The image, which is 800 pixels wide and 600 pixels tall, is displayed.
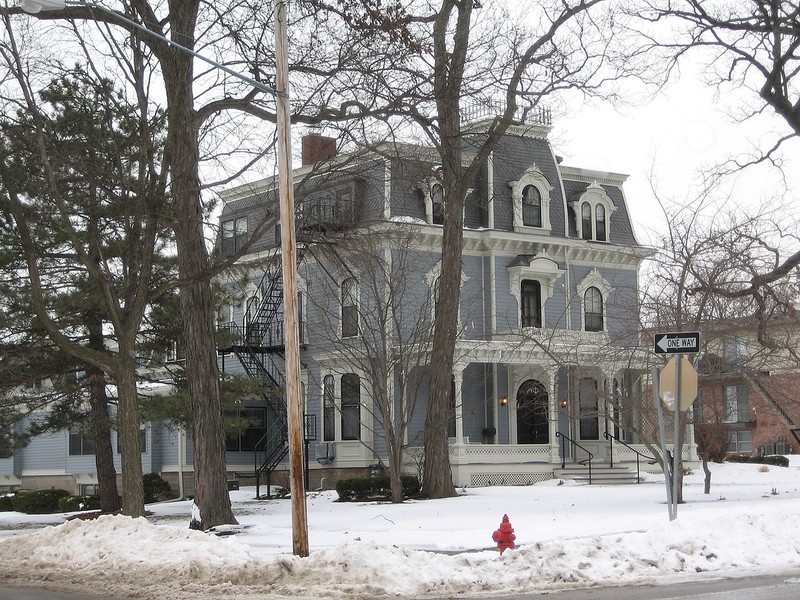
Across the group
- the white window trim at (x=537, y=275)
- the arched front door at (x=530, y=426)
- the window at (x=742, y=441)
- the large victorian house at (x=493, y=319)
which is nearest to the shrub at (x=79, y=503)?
the large victorian house at (x=493, y=319)

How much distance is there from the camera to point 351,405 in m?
34.3

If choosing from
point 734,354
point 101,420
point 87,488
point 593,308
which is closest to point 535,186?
point 593,308

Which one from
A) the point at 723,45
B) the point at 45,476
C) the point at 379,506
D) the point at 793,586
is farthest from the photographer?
the point at 45,476

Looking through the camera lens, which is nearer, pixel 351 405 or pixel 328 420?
pixel 351 405

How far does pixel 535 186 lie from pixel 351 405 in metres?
9.85

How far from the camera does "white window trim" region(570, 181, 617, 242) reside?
38.4 meters

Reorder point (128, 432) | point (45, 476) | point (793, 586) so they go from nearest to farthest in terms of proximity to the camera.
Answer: point (793, 586)
point (128, 432)
point (45, 476)

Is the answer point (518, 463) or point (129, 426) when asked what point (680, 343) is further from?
point (518, 463)

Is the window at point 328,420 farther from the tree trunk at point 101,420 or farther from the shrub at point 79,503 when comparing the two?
the tree trunk at point 101,420

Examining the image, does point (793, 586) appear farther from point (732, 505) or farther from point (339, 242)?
point (339, 242)

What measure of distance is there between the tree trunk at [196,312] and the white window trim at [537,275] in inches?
701

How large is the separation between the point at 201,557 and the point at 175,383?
13.6 metres

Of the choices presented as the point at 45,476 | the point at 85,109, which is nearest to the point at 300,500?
the point at 85,109

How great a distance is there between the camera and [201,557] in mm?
12586
